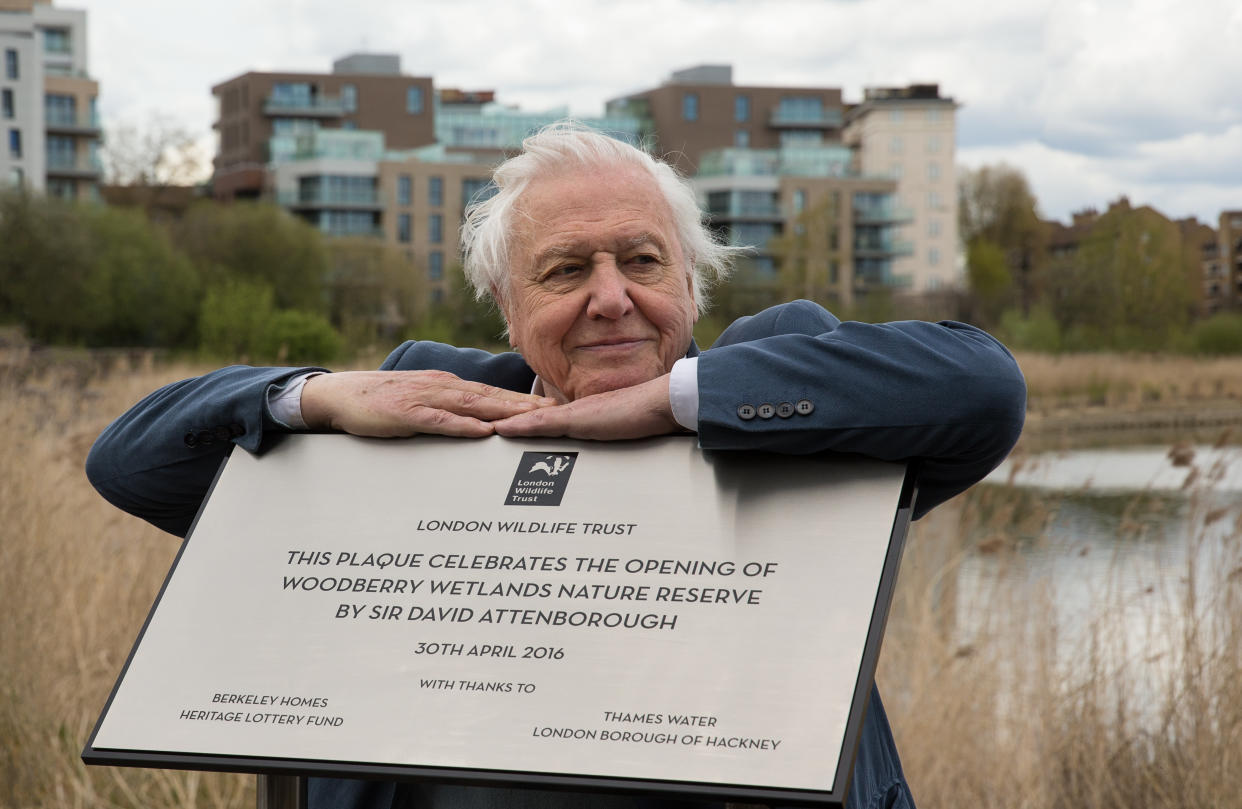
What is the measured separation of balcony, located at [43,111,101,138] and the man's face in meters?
70.4

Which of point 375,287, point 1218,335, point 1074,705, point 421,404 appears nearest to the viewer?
point 421,404

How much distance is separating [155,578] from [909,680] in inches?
114

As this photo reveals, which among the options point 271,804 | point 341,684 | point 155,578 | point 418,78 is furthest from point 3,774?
point 418,78

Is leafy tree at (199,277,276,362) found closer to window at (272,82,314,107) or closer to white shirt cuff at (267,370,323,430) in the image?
white shirt cuff at (267,370,323,430)

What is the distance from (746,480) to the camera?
5.30 feet

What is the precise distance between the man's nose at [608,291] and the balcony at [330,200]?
223 ft

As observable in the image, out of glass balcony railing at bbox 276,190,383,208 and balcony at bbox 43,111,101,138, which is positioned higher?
balcony at bbox 43,111,101,138

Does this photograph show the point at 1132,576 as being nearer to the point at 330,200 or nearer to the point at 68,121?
the point at 330,200

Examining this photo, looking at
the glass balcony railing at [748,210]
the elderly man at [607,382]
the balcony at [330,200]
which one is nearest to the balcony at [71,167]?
the balcony at [330,200]

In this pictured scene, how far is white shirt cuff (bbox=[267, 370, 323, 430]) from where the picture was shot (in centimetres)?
189

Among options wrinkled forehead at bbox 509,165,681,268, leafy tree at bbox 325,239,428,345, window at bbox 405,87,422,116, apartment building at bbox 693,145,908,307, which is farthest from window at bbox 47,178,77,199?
wrinkled forehead at bbox 509,165,681,268

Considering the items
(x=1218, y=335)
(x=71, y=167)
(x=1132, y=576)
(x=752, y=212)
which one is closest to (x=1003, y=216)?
(x=752, y=212)

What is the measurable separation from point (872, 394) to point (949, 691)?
9.75ft

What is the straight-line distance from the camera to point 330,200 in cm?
6744
